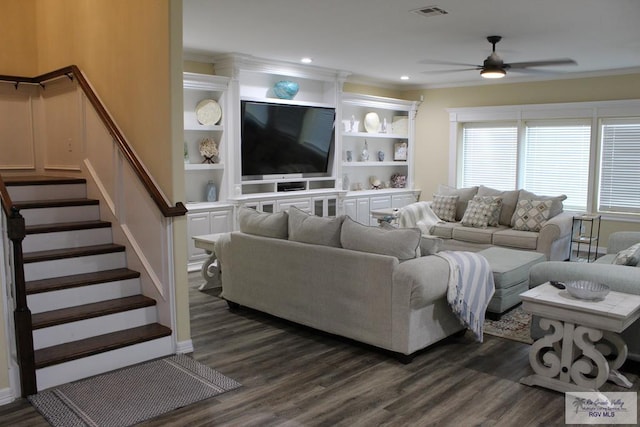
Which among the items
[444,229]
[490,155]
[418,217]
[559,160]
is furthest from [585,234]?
[418,217]

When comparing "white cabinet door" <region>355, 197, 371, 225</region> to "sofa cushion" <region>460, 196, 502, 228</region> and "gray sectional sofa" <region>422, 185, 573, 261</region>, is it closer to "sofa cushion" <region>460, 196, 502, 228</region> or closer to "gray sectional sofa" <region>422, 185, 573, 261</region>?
"gray sectional sofa" <region>422, 185, 573, 261</region>

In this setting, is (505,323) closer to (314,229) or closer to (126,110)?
(314,229)

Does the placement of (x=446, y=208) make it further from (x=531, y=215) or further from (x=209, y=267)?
(x=209, y=267)

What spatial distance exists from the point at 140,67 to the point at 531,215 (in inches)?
202

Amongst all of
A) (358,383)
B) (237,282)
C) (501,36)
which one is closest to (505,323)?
(358,383)

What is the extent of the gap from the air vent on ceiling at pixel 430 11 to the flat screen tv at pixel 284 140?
3041mm

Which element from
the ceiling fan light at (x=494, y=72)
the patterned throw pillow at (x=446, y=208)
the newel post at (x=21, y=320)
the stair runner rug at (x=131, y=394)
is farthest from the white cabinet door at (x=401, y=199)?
the newel post at (x=21, y=320)

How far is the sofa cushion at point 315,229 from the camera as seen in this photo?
13.4 feet

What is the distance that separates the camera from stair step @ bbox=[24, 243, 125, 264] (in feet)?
12.5

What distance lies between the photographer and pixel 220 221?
669cm

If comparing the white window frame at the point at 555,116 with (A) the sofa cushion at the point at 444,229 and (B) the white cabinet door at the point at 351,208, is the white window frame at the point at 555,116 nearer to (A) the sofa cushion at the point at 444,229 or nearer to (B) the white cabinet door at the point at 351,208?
(B) the white cabinet door at the point at 351,208

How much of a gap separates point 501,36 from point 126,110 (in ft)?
12.4

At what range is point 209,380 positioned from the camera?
11.1 ft

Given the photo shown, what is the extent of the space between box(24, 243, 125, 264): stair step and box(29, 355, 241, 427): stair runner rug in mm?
1016
